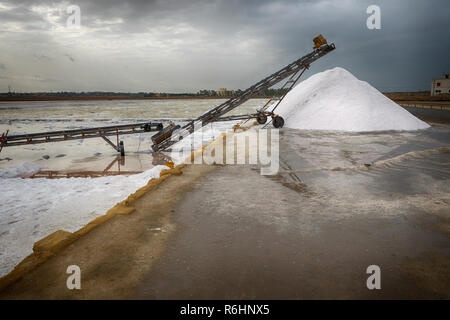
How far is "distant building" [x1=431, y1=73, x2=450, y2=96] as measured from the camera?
5725 centimetres

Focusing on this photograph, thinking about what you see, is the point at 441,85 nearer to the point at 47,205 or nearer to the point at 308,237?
the point at 308,237

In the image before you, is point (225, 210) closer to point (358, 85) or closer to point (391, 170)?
point (391, 170)

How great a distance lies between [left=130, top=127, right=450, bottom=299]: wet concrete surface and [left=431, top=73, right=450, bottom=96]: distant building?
6947cm

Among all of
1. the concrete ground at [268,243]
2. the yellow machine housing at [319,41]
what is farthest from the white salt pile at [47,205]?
the yellow machine housing at [319,41]

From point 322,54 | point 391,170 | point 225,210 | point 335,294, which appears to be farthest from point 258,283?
point 322,54

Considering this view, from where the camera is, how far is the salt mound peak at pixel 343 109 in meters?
12.2

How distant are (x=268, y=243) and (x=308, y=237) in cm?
47

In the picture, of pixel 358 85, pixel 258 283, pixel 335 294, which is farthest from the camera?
pixel 358 85

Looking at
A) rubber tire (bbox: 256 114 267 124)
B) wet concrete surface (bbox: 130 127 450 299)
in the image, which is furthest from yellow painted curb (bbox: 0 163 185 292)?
rubber tire (bbox: 256 114 267 124)

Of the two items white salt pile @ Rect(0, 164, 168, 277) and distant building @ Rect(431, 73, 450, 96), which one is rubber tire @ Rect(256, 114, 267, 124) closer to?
white salt pile @ Rect(0, 164, 168, 277)

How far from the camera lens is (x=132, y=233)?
9.98 ft

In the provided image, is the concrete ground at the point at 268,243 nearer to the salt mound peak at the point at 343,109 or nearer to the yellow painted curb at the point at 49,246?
the yellow painted curb at the point at 49,246
